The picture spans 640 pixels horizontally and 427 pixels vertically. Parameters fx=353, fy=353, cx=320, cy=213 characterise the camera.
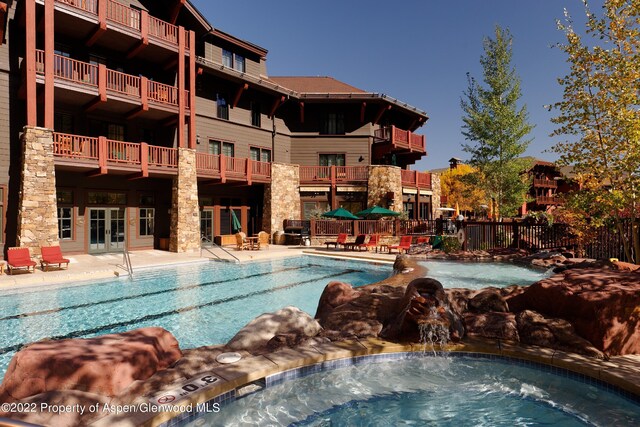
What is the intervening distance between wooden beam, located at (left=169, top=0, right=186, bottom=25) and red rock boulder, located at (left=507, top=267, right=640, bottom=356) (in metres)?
21.9

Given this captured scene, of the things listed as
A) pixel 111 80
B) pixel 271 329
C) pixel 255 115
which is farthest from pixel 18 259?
pixel 255 115

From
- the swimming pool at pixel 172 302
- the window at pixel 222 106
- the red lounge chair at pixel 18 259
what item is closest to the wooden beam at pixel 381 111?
the window at pixel 222 106

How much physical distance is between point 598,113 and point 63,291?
51.2ft

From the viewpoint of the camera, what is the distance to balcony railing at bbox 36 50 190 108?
50.6 feet

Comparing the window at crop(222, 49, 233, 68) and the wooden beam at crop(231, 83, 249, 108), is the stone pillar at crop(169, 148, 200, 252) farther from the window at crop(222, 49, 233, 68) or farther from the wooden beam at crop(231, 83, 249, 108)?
the window at crop(222, 49, 233, 68)

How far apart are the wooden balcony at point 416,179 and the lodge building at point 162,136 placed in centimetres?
18

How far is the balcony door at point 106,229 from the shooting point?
18078mm

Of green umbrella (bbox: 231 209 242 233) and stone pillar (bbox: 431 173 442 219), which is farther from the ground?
stone pillar (bbox: 431 173 442 219)

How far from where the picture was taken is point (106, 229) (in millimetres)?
18562

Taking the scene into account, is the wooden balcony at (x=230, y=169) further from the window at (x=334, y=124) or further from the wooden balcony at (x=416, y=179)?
the wooden balcony at (x=416, y=179)

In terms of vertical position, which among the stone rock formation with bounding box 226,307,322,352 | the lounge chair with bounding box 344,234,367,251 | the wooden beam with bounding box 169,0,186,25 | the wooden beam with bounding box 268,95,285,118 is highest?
the wooden beam with bounding box 169,0,186,25

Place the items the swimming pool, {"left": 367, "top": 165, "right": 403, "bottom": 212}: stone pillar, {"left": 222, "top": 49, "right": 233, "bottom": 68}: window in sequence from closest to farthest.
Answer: the swimming pool < {"left": 222, "top": 49, "right": 233, "bottom": 68}: window < {"left": 367, "top": 165, "right": 403, "bottom": 212}: stone pillar

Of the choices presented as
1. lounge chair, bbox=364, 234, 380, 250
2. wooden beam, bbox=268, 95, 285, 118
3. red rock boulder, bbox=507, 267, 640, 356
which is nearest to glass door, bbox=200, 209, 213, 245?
wooden beam, bbox=268, 95, 285, 118

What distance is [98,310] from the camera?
29.3 feet
